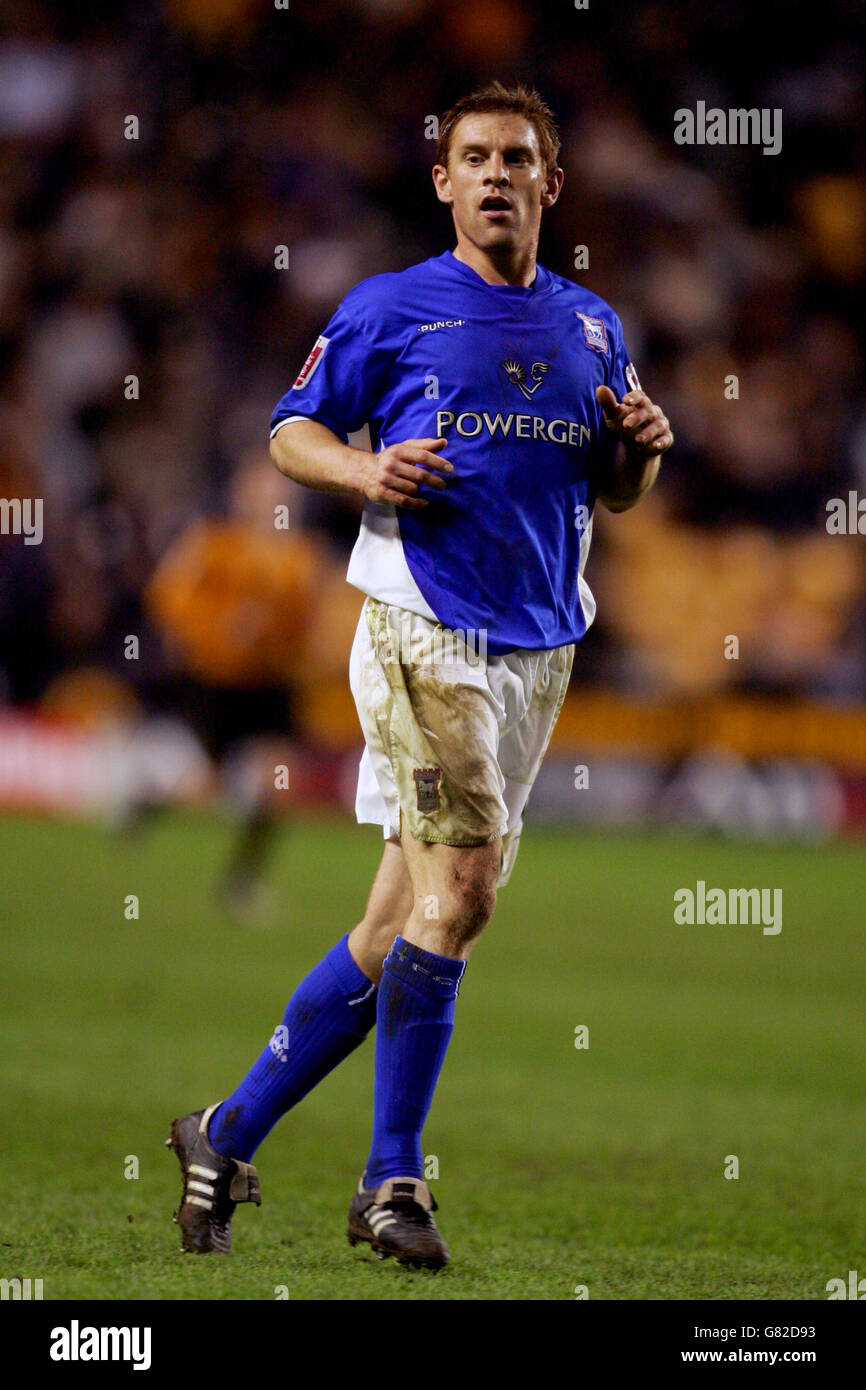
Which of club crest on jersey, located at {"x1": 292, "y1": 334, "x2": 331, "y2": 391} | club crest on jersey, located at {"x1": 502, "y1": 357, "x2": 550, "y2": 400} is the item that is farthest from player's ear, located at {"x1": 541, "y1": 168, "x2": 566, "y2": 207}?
club crest on jersey, located at {"x1": 292, "y1": 334, "x2": 331, "y2": 391}

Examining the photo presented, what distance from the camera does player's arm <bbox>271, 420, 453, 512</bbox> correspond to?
3377 millimetres

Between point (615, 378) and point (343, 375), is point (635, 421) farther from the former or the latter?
point (343, 375)

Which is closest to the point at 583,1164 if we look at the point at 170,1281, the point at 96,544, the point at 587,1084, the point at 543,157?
the point at 587,1084

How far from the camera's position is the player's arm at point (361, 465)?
3.38 meters

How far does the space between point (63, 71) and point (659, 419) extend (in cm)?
1476

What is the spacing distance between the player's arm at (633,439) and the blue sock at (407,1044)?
105 centimetres

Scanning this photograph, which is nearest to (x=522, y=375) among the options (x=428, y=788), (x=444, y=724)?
(x=444, y=724)

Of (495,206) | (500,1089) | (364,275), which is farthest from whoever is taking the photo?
(364,275)

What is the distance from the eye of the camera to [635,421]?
3605 millimetres

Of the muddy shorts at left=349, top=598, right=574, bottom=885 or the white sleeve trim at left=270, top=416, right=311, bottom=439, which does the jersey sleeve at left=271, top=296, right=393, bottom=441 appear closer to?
the white sleeve trim at left=270, top=416, right=311, bottom=439

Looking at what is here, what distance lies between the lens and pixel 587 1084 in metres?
6.00

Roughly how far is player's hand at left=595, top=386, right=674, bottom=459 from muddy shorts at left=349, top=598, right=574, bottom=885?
17.5 inches

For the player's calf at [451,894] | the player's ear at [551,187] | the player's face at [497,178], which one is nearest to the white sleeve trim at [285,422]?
the player's face at [497,178]

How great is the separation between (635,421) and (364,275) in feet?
39.6
